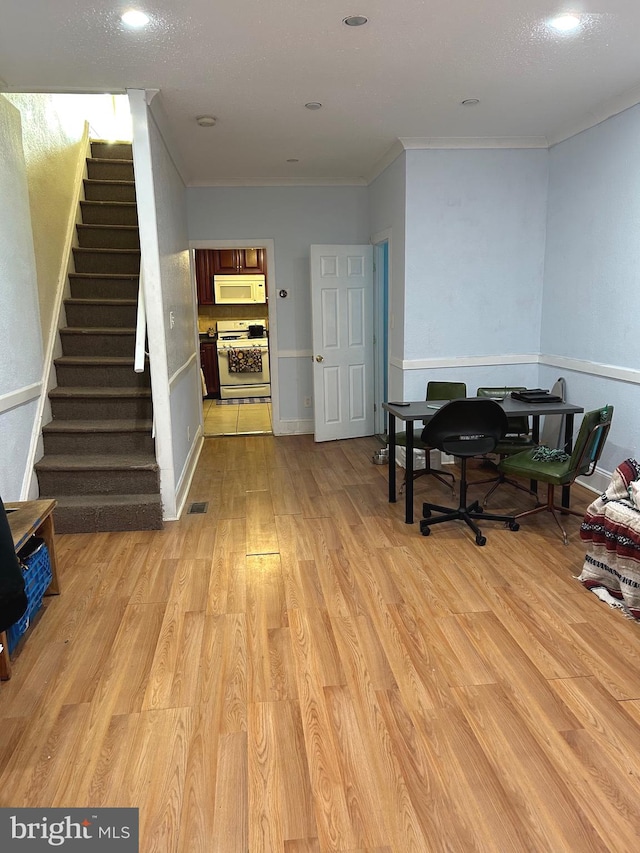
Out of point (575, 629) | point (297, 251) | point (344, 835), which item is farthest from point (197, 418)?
point (344, 835)

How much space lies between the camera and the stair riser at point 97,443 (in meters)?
4.32

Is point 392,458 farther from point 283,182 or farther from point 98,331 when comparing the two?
point 283,182

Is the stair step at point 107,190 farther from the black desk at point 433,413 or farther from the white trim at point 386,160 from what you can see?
the black desk at point 433,413

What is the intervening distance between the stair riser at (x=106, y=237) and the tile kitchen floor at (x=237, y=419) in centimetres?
241

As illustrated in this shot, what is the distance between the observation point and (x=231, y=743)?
81.1 inches

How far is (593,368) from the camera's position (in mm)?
4574

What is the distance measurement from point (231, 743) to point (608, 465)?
140 inches

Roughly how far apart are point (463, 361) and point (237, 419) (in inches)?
141

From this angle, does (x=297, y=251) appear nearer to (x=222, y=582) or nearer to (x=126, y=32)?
(x=126, y=32)

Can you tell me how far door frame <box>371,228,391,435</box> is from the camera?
257 inches

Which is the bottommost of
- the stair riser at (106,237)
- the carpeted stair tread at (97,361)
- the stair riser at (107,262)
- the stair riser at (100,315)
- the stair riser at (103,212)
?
the carpeted stair tread at (97,361)

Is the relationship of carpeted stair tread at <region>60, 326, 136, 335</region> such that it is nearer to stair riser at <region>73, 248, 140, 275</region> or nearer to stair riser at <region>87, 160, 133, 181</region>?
stair riser at <region>73, 248, 140, 275</region>

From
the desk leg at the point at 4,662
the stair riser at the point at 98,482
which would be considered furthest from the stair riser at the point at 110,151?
the desk leg at the point at 4,662

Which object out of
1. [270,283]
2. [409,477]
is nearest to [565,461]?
[409,477]
